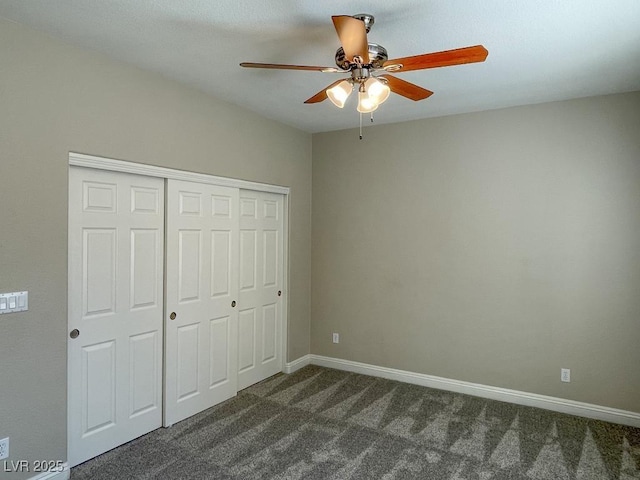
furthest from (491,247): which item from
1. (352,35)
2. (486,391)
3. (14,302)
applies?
(14,302)

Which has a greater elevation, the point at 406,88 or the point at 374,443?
the point at 406,88

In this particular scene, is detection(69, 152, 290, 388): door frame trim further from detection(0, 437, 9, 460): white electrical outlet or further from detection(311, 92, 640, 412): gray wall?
detection(0, 437, 9, 460): white electrical outlet

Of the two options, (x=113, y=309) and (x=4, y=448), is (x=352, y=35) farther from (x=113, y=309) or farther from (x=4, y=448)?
(x=4, y=448)

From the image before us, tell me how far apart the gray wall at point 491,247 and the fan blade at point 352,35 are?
234 cm

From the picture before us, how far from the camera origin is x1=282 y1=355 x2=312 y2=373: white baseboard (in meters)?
4.52

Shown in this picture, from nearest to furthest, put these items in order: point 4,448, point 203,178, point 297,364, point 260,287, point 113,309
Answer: point 4,448, point 113,309, point 203,178, point 260,287, point 297,364

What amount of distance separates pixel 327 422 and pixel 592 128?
3340mm

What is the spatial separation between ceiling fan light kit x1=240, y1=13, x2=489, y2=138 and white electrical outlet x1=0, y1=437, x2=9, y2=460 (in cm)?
245

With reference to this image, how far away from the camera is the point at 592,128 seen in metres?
3.44

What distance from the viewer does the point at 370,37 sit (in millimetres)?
2432

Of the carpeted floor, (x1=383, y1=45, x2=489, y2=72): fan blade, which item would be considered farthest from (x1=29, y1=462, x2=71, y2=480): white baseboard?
(x1=383, y1=45, x2=489, y2=72): fan blade

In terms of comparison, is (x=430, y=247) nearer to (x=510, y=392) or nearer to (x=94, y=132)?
(x=510, y=392)

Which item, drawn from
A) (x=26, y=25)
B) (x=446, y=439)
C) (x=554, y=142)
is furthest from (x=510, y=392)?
(x=26, y=25)

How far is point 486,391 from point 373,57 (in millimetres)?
3230
